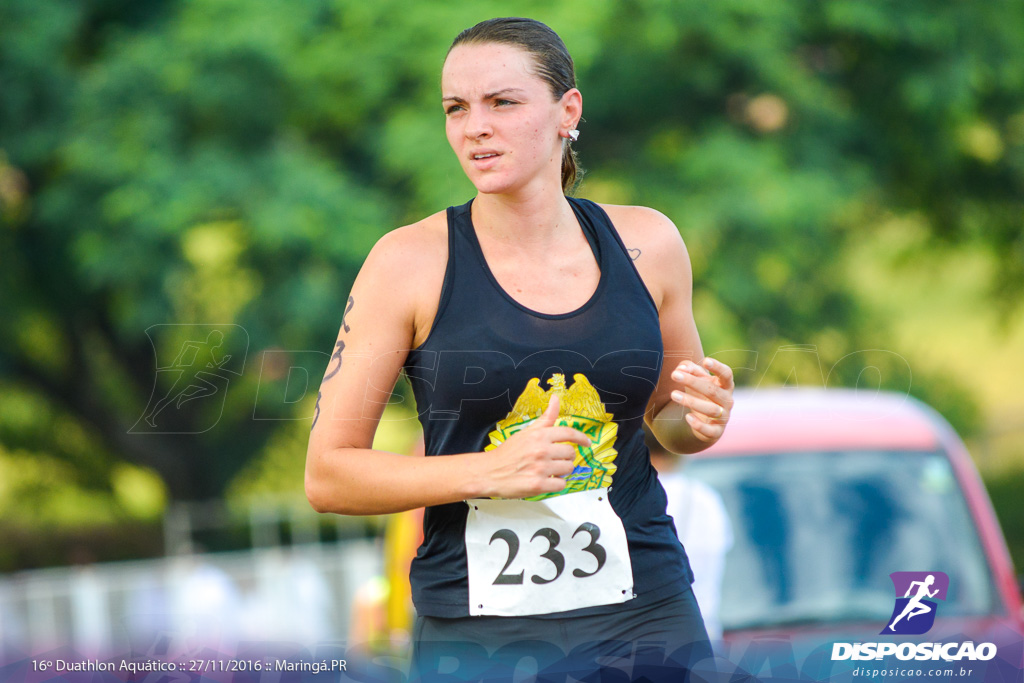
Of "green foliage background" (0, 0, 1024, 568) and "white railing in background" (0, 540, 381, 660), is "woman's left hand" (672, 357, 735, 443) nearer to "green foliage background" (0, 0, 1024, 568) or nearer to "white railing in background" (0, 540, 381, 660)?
"green foliage background" (0, 0, 1024, 568)

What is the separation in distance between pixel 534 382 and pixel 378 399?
11.8 inches

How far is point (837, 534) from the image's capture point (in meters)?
4.42

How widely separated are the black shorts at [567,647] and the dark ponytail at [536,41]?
1.00 m

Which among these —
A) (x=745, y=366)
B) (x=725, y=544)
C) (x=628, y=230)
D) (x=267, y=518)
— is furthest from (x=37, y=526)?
(x=628, y=230)

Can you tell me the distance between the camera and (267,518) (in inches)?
595

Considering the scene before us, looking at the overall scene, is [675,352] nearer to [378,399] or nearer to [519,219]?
[519,219]

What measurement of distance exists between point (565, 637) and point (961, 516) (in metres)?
2.82

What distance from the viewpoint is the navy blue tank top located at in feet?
6.84

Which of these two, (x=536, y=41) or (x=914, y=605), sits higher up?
(x=536, y=41)

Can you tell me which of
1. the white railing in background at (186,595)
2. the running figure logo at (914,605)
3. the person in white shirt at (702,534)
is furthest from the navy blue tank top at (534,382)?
the white railing in background at (186,595)

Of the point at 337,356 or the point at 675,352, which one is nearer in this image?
the point at 337,356

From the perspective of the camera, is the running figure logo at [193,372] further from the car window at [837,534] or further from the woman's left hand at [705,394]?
the woman's left hand at [705,394]

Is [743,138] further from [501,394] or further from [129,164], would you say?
[501,394]

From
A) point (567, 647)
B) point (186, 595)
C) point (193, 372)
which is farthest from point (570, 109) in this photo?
point (193, 372)
